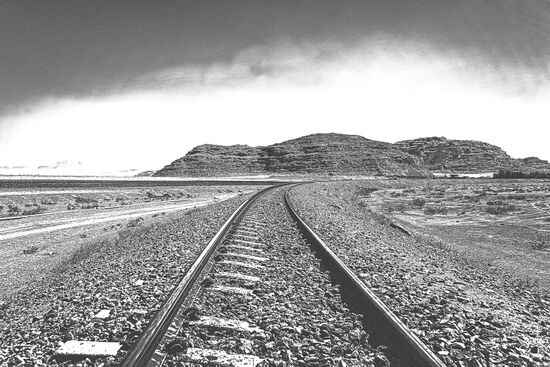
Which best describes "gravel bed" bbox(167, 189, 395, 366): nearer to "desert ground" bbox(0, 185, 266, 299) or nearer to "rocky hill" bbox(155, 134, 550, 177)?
"desert ground" bbox(0, 185, 266, 299)

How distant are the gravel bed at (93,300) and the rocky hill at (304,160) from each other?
104 meters

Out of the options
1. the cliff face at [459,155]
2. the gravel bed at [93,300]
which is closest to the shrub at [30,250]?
the gravel bed at [93,300]

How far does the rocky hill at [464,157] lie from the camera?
137 metres

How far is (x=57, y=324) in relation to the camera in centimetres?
383

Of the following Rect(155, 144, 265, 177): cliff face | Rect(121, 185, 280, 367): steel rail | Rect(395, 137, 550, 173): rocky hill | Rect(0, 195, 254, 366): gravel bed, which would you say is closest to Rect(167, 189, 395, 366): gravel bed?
Rect(121, 185, 280, 367): steel rail

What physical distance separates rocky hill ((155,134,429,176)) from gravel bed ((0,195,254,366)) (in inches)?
4105

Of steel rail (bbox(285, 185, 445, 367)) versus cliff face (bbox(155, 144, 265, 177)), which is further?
cliff face (bbox(155, 144, 265, 177))

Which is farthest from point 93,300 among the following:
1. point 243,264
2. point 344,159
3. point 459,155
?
point 459,155

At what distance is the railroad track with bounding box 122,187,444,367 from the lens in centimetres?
317

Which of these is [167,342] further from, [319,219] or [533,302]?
[319,219]

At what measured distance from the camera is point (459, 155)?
15162 centimetres

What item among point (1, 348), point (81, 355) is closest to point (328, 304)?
point (81, 355)

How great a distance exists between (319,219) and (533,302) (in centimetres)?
784

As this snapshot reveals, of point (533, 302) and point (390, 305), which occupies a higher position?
point (390, 305)
